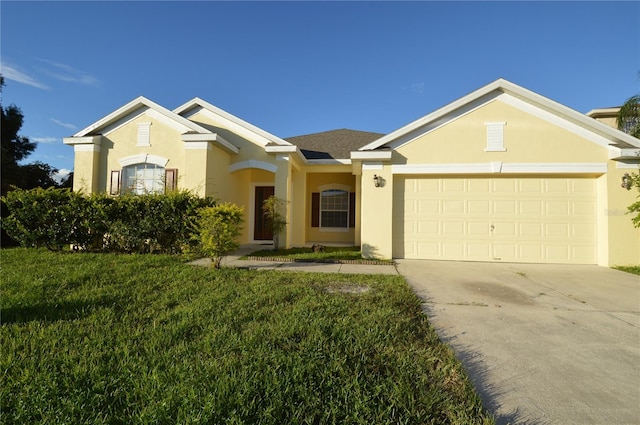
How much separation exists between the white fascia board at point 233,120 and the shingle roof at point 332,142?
6.99 feet

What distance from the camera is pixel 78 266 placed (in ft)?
19.6

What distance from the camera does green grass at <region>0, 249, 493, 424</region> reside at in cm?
190

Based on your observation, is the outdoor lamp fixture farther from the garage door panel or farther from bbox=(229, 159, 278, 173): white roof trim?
bbox=(229, 159, 278, 173): white roof trim

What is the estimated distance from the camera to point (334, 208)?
13273 millimetres

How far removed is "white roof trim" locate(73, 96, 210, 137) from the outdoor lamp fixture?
1288cm

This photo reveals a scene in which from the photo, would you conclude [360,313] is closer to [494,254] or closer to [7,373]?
[7,373]

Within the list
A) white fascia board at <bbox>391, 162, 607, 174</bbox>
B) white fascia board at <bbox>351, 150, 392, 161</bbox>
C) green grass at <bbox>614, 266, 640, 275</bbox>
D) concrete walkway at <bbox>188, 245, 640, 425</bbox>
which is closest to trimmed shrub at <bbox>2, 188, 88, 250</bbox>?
concrete walkway at <bbox>188, 245, 640, 425</bbox>

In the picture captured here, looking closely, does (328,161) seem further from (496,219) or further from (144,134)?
(144,134)

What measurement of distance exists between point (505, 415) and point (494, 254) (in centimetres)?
740

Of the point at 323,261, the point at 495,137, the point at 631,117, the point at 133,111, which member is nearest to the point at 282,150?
the point at 323,261

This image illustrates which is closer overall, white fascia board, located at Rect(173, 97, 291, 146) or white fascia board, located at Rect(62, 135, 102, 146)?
white fascia board, located at Rect(62, 135, 102, 146)

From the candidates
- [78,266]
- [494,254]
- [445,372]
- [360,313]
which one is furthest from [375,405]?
[494,254]

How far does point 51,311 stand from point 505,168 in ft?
34.6

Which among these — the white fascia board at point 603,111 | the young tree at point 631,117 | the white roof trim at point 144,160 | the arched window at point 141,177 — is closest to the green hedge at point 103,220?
the arched window at point 141,177
